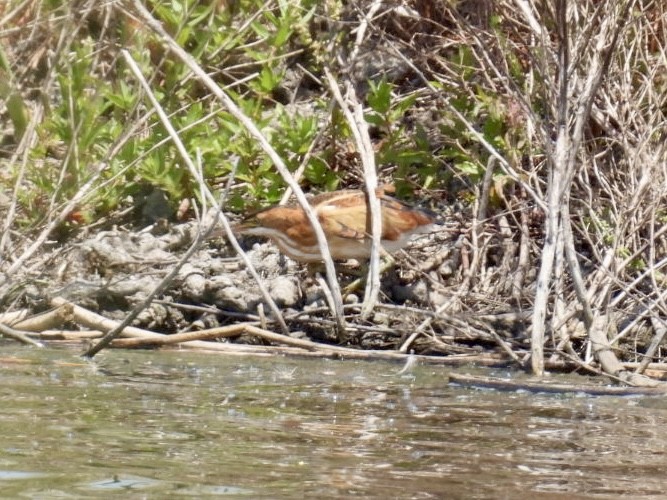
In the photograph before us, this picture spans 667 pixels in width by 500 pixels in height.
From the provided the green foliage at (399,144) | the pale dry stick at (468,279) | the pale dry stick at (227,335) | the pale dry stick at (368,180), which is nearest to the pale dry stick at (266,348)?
the pale dry stick at (227,335)

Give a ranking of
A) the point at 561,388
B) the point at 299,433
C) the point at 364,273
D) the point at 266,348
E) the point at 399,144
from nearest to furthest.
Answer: the point at 299,433
the point at 561,388
the point at 266,348
the point at 364,273
the point at 399,144

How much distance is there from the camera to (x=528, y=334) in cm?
653

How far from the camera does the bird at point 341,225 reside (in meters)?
6.93

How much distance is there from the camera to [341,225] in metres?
6.90

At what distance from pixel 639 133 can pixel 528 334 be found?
1.25m

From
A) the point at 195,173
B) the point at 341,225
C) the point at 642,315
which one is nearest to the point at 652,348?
the point at 642,315

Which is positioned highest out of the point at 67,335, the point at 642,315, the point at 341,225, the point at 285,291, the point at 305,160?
the point at 305,160

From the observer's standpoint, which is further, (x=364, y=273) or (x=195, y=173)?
(x=364, y=273)

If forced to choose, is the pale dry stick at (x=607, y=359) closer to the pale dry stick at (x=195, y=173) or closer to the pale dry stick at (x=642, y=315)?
the pale dry stick at (x=642, y=315)

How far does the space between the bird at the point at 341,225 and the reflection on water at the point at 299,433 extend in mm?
871

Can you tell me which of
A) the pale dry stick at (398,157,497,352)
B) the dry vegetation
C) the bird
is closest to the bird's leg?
the bird

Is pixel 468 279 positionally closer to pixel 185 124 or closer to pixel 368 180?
pixel 368 180

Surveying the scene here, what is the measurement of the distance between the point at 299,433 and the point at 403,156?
11.7 feet

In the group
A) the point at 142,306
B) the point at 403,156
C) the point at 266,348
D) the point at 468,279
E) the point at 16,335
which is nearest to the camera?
the point at 142,306
